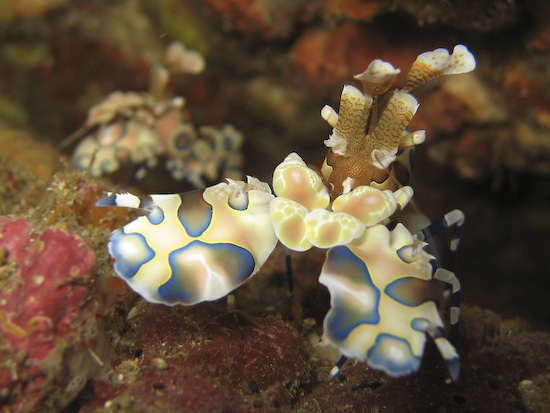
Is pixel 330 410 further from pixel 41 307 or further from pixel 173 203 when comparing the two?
pixel 41 307

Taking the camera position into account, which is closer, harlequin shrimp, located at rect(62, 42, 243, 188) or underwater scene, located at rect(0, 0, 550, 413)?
underwater scene, located at rect(0, 0, 550, 413)

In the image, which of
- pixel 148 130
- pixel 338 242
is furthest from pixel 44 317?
pixel 148 130

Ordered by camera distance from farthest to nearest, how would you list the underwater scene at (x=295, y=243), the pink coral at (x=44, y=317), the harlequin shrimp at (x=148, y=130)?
the harlequin shrimp at (x=148, y=130) → the underwater scene at (x=295, y=243) → the pink coral at (x=44, y=317)

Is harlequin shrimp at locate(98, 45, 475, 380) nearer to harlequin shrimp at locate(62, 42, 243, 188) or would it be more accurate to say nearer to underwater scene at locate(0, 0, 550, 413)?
underwater scene at locate(0, 0, 550, 413)

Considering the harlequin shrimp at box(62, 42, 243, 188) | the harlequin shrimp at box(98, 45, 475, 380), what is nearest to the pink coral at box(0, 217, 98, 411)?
the harlequin shrimp at box(98, 45, 475, 380)

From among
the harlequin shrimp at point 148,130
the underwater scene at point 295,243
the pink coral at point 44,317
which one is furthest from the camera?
the harlequin shrimp at point 148,130

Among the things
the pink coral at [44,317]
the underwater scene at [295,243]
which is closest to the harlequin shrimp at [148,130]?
the underwater scene at [295,243]

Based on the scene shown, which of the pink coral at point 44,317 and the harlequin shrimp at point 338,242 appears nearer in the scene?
the pink coral at point 44,317

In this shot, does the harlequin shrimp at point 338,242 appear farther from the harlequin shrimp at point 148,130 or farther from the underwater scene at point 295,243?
the harlequin shrimp at point 148,130
